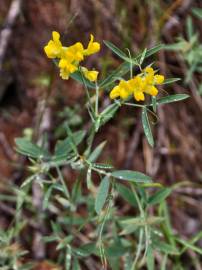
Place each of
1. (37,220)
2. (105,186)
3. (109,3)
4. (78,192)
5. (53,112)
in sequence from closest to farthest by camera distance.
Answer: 1. (105,186)
2. (78,192)
3. (37,220)
4. (53,112)
5. (109,3)

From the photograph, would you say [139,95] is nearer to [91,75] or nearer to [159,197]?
[91,75]

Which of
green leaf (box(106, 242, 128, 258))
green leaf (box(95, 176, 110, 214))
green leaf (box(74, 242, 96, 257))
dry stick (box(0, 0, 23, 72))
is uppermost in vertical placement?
dry stick (box(0, 0, 23, 72))

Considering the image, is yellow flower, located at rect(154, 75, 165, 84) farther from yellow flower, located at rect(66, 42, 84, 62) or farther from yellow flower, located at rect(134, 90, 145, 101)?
yellow flower, located at rect(66, 42, 84, 62)

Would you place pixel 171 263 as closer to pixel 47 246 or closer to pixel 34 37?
pixel 47 246

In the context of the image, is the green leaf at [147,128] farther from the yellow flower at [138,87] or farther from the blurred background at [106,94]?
the blurred background at [106,94]

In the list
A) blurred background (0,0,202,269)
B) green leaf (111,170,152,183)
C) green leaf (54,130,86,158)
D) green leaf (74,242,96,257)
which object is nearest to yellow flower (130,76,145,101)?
green leaf (111,170,152,183)

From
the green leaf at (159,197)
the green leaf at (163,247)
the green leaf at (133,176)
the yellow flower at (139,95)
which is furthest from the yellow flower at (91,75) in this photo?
the green leaf at (163,247)

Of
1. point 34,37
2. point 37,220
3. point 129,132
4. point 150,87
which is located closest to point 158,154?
point 129,132

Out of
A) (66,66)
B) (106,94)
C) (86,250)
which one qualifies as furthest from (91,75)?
(106,94)
